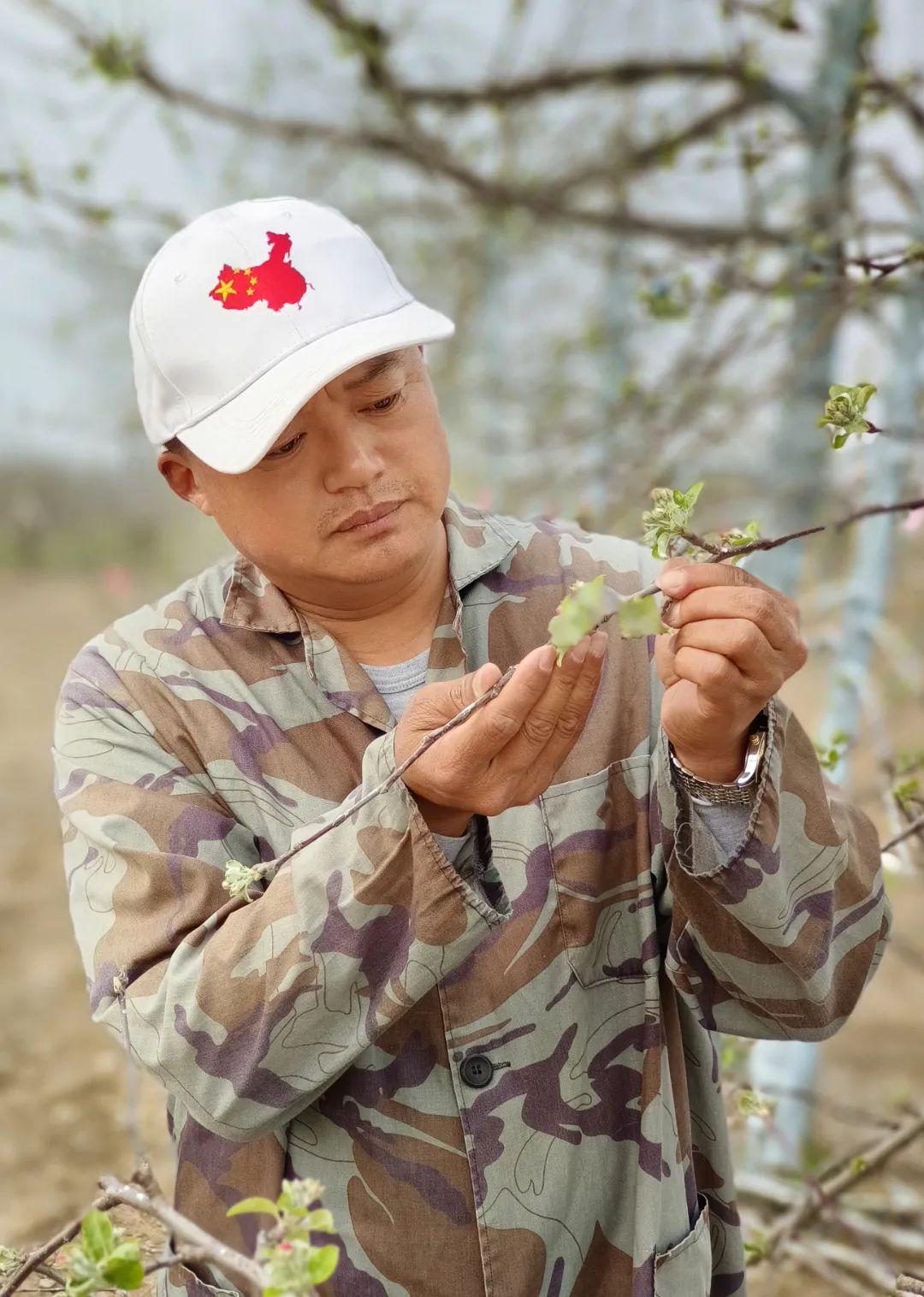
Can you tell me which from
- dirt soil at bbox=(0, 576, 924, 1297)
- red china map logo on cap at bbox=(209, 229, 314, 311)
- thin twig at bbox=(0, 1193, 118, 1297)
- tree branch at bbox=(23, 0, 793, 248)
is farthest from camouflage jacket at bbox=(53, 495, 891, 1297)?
tree branch at bbox=(23, 0, 793, 248)

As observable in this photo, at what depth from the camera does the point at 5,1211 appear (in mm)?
3375

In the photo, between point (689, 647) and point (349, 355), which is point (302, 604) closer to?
point (349, 355)

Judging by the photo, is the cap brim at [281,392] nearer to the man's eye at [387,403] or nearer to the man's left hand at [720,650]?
the man's eye at [387,403]

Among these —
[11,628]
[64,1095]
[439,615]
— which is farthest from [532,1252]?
[11,628]

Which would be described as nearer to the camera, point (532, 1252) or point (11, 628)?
point (532, 1252)

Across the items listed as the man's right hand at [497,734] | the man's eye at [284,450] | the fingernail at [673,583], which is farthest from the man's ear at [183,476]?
the fingernail at [673,583]

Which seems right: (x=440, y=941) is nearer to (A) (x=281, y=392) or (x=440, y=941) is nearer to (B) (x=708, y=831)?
(B) (x=708, y=831)

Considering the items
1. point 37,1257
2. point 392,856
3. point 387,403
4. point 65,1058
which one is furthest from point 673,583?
point 65,1058

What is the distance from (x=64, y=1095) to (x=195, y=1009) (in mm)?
3141

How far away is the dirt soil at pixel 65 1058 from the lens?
137 inches

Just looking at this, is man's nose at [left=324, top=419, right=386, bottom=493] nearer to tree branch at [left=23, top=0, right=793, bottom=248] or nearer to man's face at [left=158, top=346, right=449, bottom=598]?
man's face at [left=158, top=346, right=449, bottom=598]

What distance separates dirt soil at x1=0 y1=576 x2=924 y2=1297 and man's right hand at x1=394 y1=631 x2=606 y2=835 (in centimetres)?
161

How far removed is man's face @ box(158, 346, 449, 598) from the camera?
142 centimetres

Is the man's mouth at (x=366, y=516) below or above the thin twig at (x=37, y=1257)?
above
